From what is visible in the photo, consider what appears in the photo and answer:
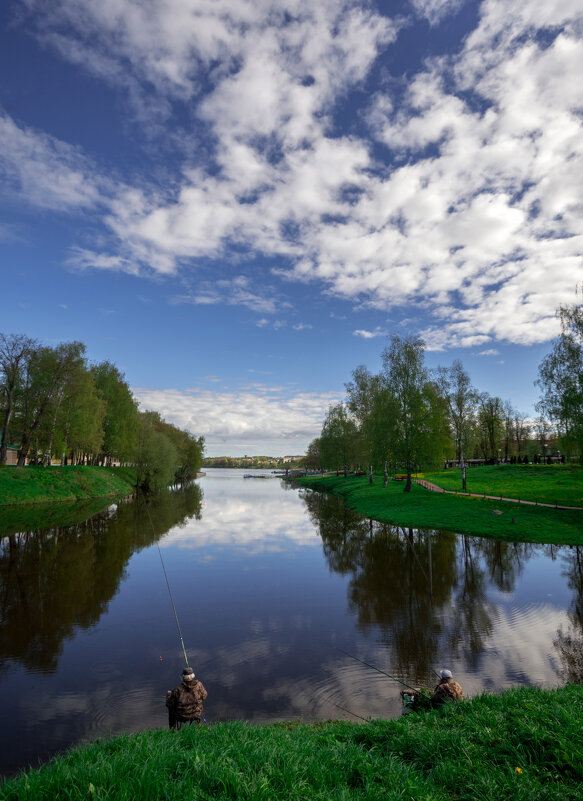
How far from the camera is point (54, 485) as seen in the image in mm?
52031

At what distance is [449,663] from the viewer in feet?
36.1

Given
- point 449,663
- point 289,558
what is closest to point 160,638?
point 449,663

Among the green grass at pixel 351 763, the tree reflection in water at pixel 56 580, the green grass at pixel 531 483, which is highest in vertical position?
the green grass at pixel 531 483

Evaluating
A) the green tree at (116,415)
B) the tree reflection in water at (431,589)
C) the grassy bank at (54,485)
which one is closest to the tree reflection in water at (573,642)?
the tree reflection in water at (431,589)

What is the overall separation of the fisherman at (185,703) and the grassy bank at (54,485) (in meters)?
45.9

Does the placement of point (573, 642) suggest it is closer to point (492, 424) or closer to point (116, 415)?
point (116, 415)

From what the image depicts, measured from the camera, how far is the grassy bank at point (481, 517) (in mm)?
28188

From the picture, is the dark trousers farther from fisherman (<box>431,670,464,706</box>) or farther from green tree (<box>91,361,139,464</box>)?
green tree (<box>91,361,139,464</box>)

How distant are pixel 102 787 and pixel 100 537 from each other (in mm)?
28581

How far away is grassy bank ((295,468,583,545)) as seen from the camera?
28188 mm

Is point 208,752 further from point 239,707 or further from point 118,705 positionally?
point 118,705

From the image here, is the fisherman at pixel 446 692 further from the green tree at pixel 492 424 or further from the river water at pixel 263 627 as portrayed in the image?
the green tree at pixel 492 424

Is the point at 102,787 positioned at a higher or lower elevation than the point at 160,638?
higher

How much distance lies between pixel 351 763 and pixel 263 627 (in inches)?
357
